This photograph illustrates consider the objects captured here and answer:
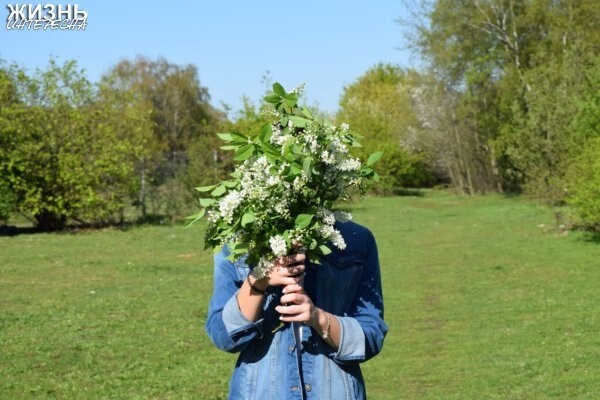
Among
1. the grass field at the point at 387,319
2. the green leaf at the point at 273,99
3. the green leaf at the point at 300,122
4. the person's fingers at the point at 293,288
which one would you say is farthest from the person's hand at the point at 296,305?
the grass field at the point at 387,319

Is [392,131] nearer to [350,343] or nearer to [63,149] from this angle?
[63,149]

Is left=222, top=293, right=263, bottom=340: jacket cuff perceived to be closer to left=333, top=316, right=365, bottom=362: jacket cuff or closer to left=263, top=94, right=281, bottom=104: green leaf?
left=333, top=316, right=365, bottom=362: jacket cuff

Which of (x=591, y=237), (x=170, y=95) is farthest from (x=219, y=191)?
(x=170, y=95)

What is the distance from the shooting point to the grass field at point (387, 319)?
8656mm

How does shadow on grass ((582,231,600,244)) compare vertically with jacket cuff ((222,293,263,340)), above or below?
below

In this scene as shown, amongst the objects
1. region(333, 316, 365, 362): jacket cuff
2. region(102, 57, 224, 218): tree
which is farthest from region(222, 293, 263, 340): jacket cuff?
region(102, 57, 224, 218): tree

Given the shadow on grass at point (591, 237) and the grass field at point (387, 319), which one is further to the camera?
the shadow on grass at point (591, 237)

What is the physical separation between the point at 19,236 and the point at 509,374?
807 inches

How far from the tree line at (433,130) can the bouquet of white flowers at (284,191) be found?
12.8 m

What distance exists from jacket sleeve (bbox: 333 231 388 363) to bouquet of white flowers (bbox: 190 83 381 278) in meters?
0.23

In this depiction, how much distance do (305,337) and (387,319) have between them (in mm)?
10040

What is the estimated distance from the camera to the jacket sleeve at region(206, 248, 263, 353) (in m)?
2.80

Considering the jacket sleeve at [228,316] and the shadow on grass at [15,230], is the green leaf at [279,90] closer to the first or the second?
the jacket sleeve at [228,316]

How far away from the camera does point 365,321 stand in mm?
2977
